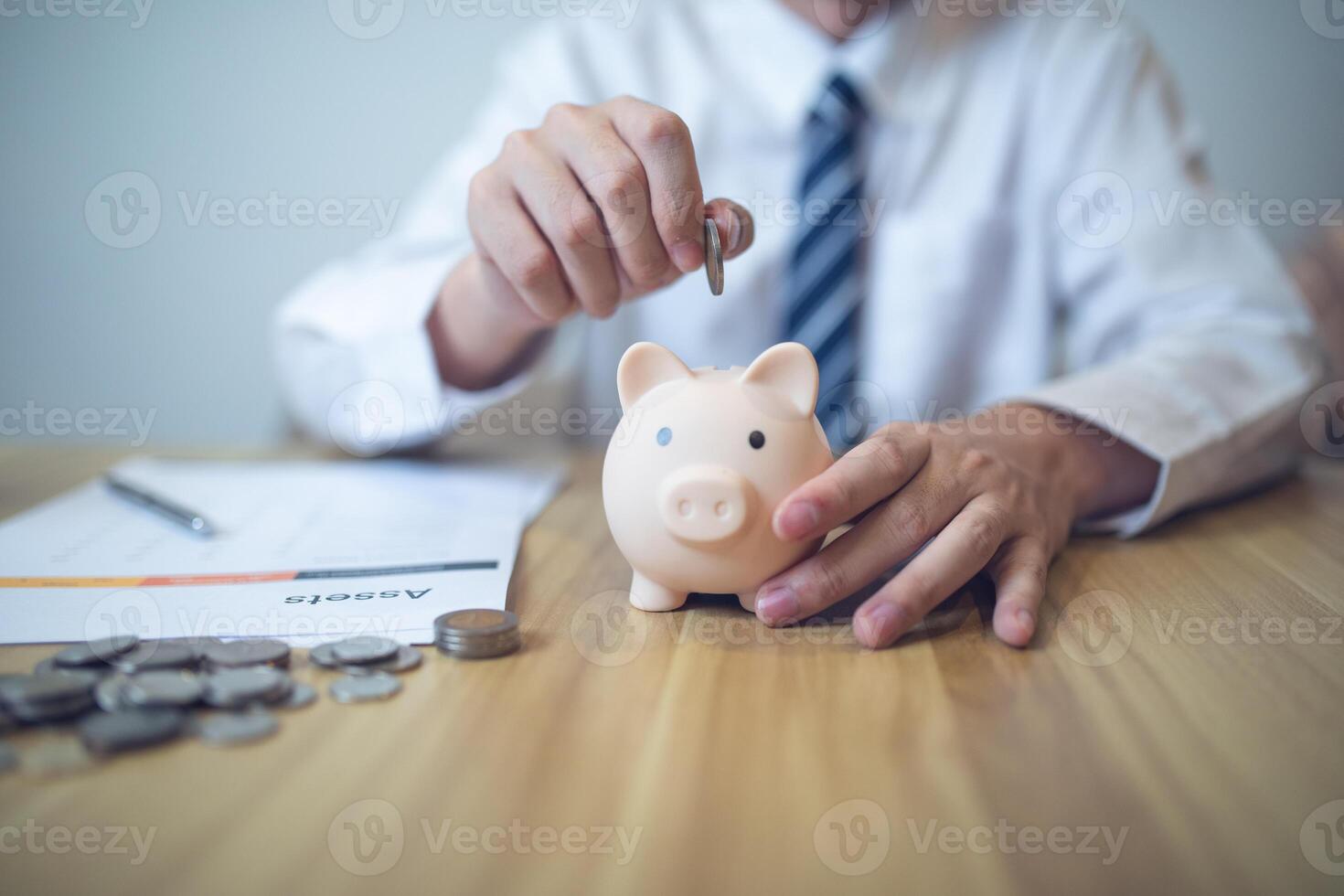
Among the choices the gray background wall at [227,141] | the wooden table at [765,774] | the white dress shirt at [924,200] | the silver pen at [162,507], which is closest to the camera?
the wooden table at [765,774]

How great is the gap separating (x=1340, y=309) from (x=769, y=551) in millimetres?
1590

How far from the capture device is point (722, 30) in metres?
1.42

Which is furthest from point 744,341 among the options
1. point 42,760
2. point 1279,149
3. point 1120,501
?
→ point 1279,149

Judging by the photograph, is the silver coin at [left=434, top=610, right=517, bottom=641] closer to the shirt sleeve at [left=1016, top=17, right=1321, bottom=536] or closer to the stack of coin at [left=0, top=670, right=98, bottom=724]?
the stack of coin at [left=0, top=670, right=98, bottom=724]

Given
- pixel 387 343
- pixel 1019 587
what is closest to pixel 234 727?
pixel 1019 587

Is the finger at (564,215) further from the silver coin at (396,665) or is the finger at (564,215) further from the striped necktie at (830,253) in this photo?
the striped necktie at (830,253)

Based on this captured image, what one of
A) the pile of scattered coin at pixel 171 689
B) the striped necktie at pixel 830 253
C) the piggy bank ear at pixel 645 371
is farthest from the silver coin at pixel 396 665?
the striped necktie at pixel 830 253

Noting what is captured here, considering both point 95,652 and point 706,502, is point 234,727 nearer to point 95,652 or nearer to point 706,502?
point 95,652

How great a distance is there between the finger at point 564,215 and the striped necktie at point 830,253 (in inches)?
20.4

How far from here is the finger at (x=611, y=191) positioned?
0.72m

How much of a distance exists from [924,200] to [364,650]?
42.3 inches

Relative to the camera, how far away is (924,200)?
1.35 m

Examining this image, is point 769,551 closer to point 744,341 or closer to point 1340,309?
point 744,341

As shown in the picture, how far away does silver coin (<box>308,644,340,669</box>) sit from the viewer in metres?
0.57
